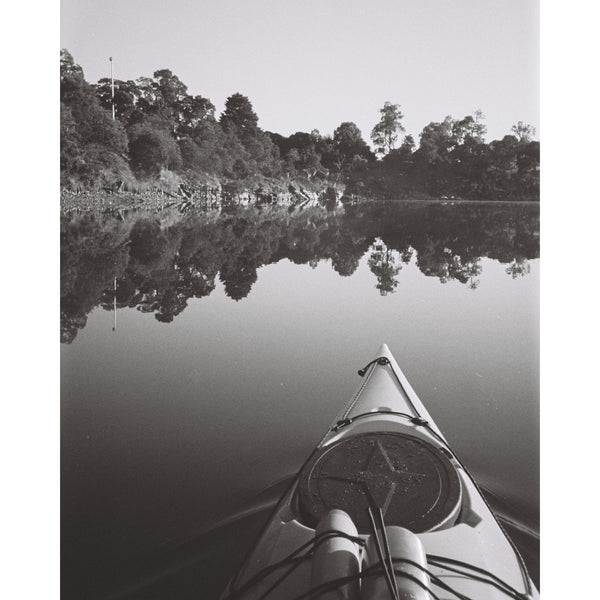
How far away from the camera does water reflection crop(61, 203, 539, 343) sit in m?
2.42

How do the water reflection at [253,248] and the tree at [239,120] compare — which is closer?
the water reflection at [253,248]

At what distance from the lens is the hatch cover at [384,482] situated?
1.24 m

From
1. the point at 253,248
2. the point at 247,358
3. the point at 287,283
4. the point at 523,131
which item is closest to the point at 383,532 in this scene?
the point at 523,131

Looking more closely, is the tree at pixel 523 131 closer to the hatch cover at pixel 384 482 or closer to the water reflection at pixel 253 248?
the water reflection at pixel 253 248

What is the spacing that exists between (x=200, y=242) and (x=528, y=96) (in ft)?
6.09

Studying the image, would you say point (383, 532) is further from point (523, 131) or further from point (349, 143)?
point (349, 143)

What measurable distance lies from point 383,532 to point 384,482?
0.30m

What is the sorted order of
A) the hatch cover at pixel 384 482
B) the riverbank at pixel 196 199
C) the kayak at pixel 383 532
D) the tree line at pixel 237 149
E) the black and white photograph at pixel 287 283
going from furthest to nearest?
the riverbank at pixel 196 199 < the tree line at pixel 237 149 < the black and white photograph at pixel 287 283 < the hatch cover at pixel 384 482 < the kayak at pixel 383 532

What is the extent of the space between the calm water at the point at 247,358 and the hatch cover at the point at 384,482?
523mm

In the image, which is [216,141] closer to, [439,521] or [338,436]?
[338,436]

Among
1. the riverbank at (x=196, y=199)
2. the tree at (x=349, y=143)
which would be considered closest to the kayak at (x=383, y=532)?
the tree at (x=349, y=143)

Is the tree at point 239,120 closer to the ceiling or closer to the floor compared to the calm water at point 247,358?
closer to the ceiling

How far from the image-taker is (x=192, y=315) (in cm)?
297
